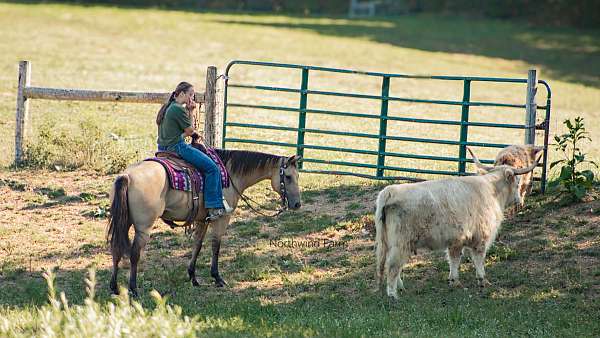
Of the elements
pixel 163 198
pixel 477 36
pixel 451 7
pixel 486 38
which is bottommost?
pixel 163 198

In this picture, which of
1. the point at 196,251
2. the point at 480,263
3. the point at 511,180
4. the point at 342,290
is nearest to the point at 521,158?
the point at 511,180

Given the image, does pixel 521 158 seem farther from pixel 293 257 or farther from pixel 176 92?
pixel 176 92

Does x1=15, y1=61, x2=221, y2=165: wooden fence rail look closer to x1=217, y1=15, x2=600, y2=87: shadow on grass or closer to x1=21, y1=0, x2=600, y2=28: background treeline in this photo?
x1=217, y1=15, x2=600, y2=87: shadow on grass

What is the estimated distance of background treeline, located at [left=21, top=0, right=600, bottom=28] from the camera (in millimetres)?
44438

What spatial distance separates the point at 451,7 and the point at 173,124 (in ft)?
132

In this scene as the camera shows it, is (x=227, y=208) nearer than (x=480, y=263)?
No

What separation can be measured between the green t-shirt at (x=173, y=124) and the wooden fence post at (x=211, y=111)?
383 cm

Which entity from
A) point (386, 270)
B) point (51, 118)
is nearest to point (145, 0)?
point (51, 118)

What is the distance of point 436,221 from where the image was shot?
9805mm

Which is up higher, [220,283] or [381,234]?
[381,234]

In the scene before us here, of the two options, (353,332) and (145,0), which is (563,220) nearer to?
(353,332)

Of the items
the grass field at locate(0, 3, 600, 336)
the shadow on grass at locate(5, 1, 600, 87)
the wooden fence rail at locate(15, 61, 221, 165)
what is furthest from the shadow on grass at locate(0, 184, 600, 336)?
the shadow on grass at locate(5, 1, 600, 87)

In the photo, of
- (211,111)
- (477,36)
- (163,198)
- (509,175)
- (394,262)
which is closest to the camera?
(394,262)

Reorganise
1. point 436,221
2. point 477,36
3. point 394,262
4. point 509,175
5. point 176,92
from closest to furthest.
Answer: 1. point 394,262
2. point 436,221
3. point 176,92
4. point 509,175
5. point 477,36
